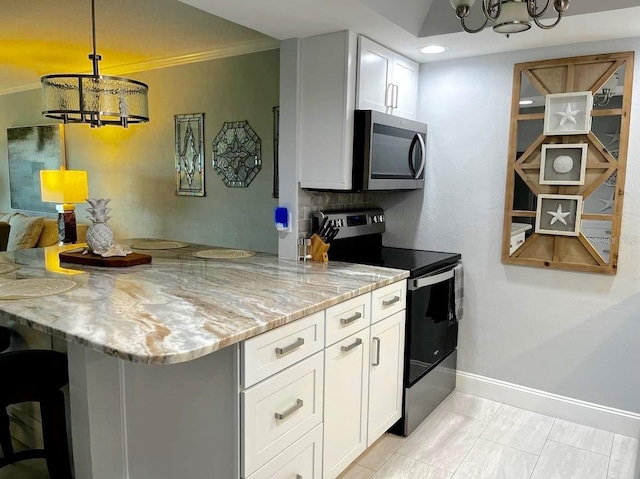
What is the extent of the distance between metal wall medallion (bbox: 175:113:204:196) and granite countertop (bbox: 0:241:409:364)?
1302 millimetres

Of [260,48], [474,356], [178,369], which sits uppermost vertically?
[260,48]

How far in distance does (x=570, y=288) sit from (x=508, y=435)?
2.86ft

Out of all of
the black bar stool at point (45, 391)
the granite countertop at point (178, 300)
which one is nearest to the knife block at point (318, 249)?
the granite countertop at point (178, 300)

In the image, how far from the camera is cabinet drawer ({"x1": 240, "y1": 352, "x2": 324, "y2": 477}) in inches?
61.1

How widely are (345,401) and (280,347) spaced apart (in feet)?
1.93

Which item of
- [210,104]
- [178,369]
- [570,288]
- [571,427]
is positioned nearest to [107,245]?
[178,369]

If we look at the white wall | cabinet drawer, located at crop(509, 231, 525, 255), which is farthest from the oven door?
cabinet drawer, located at crop(509, 231, 525, 255)

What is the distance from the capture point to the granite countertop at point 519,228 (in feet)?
9.25

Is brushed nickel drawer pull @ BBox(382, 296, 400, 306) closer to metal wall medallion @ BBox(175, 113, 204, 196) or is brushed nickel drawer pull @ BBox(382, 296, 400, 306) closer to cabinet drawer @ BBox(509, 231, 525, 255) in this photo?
cabinet drawer @ BBox(509, 231, 525, 255)

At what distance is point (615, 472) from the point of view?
2314mm

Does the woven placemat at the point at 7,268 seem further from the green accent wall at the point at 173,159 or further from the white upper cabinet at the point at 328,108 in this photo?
the green accent wall at the point at 173,159

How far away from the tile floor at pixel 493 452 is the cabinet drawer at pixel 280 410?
611mm

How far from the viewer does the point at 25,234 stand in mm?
4875

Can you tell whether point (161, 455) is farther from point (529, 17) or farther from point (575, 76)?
point (575, 76)
